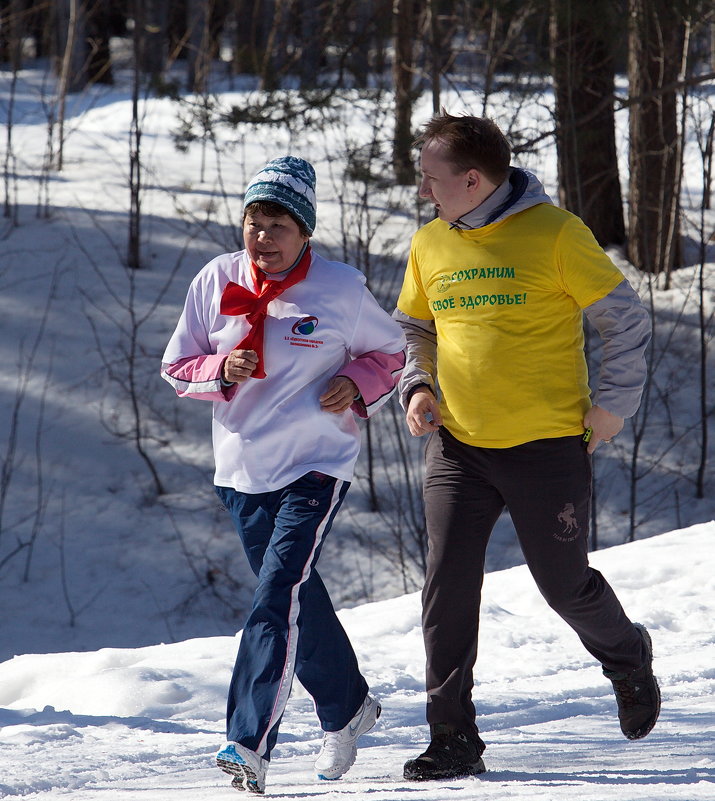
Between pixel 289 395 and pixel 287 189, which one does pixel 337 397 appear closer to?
pixel 289 395

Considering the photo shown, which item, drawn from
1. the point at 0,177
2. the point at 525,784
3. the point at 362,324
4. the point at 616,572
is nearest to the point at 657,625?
the point at 616,572

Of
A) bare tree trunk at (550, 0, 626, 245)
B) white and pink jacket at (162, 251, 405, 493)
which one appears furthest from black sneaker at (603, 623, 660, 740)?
bare tree trunk at (550, 0, 626, 245)

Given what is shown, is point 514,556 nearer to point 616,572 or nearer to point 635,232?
point 616,572

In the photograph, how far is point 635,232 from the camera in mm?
11508

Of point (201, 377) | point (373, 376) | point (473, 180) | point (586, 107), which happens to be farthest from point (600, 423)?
point (586, 107)

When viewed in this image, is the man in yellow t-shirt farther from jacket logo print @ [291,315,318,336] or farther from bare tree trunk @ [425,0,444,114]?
bare tree trunk @ [425,0,444,114]

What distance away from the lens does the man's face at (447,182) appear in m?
2.97

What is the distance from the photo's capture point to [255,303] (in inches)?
117

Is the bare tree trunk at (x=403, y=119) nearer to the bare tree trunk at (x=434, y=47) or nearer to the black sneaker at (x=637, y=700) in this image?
the bare tree trunk at (x=434, y=47)

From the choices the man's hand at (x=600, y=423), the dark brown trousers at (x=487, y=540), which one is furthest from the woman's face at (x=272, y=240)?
the man's hand at (x=600, y=423)

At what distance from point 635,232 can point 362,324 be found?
9.07 meters

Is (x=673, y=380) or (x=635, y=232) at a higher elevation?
(x=635, y=232)

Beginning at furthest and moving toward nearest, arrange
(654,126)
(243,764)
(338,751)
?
(654,126), (338,751), (243,764)

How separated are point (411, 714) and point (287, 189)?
2004mm
